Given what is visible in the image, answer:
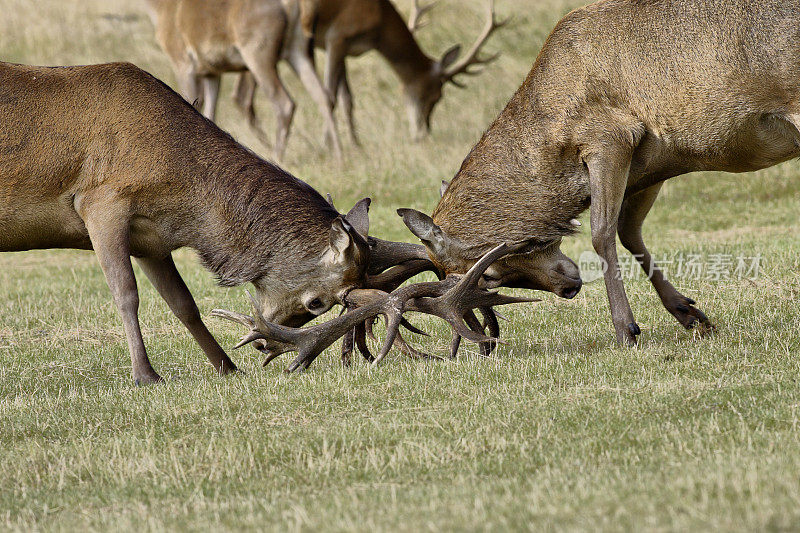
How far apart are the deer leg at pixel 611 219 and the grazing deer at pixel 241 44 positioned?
401 inches

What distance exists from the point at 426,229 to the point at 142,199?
179cm

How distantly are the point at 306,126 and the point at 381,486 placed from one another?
655 inches

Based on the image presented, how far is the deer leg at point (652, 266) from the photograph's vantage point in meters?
7.43

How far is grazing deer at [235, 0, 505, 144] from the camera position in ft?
59.6

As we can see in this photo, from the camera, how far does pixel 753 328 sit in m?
7.06

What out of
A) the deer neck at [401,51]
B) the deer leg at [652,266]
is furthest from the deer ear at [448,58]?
the deer leg at [652,266]

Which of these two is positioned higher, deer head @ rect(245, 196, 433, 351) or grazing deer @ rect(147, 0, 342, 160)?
deer head @ rect(245, 196, 433, 351)

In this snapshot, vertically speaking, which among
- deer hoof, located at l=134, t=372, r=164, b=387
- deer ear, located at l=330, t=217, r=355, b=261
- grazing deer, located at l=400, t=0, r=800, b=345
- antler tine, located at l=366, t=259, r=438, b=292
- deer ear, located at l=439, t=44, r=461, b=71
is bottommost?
deer ear, located at l=439, t=44, r=461, b=71

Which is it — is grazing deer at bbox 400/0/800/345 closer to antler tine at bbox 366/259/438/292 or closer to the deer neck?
antler tine at bbox 366/259/438/292

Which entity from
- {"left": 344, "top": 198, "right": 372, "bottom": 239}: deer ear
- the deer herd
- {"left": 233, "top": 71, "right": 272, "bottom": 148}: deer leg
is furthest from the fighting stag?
{"left": 233, "top": 71, "right": 272, "bottom": 148}: deer leg

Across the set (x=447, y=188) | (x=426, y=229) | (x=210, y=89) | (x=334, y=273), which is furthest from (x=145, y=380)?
(x=210, y=89)

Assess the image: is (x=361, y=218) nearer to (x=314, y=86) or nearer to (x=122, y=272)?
(x=122, y=272)

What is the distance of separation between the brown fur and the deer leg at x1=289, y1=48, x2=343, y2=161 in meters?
9.83

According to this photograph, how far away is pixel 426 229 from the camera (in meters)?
6.94
